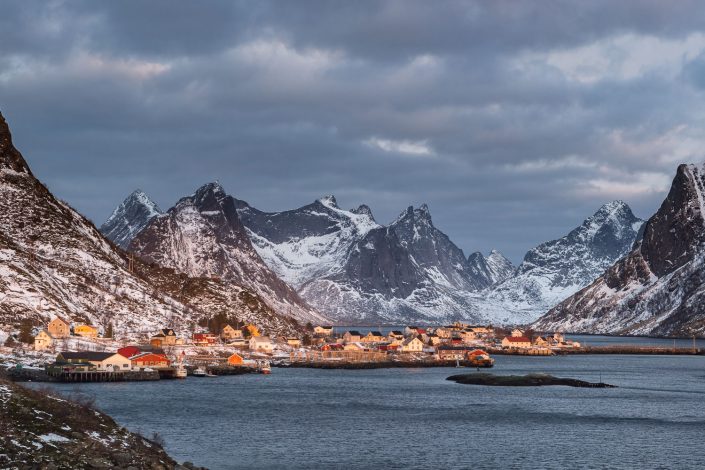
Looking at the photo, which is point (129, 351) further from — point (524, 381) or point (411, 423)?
point (411, 423)

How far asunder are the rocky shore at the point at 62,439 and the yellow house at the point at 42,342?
111 meters

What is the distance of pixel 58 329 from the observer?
7702 inches

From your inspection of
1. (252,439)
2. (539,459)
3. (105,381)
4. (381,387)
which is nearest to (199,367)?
(105,381)

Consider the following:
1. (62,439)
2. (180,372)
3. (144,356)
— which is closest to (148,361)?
(144,356)

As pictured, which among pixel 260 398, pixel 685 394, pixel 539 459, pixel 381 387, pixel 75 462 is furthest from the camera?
pixel 381 387

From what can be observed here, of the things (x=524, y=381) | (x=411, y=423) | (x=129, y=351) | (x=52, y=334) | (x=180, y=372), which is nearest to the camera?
(x=411, y=423)

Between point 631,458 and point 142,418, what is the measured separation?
182ft

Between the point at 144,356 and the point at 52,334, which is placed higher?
the point at 52,334

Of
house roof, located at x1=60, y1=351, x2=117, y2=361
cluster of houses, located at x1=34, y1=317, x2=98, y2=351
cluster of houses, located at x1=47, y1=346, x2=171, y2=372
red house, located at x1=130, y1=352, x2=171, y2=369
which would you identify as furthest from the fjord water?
cluster of houses, located at x1=34, y1=317, x2=98, y2=351

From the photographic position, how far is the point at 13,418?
211ft

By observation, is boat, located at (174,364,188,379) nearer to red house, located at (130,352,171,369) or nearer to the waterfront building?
red house, located at (130,352,171,369)

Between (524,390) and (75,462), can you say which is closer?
(75,462)

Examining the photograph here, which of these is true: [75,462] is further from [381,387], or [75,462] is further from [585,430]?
[381,387]

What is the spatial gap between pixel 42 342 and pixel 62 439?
127268 mm
